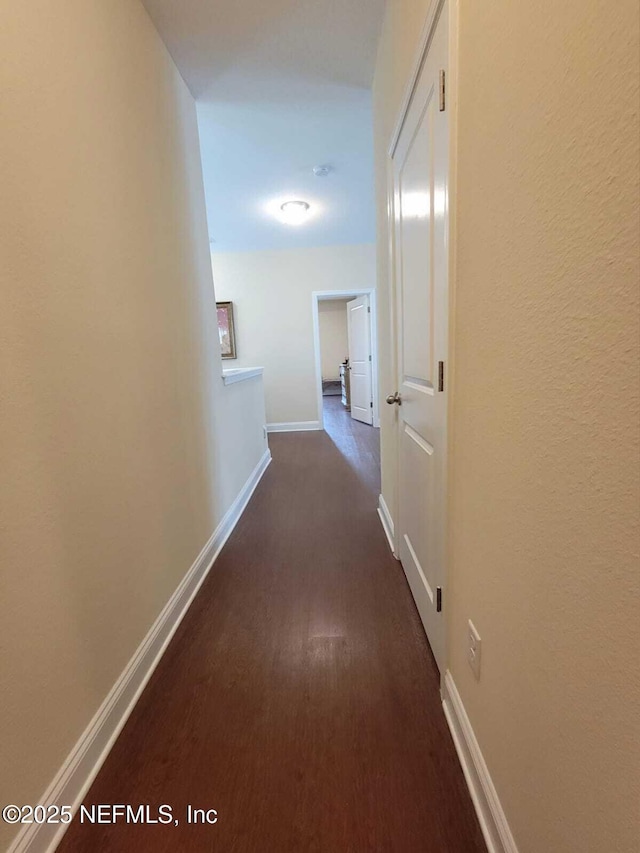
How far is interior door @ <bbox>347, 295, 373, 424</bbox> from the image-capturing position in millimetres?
5207

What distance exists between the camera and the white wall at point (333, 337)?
10.1 meters

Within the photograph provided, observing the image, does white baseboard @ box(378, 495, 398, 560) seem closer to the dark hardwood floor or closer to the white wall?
the dark hardwood floor

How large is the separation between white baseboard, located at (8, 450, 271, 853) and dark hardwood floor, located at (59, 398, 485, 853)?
36 millimetres

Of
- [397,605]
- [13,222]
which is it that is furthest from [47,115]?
[397,605]

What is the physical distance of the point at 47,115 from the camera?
98 cm

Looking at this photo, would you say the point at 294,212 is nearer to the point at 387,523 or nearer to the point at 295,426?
the point at 295,426

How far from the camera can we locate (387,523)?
2277 mm

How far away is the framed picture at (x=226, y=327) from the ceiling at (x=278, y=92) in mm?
1395

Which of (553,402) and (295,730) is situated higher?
(553,402)

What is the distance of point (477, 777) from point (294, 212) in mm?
4417

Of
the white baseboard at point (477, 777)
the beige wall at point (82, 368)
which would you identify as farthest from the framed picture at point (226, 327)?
the white baseboard at point (477, 777)

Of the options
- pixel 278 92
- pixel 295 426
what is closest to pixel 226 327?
pixel 295 426

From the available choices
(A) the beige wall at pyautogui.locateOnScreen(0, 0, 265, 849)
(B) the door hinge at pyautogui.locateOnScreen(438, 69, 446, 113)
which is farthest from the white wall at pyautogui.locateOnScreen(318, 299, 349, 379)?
(B) the door hinge at pyautogui.locateOnScreen(438, 69, 446, 113)

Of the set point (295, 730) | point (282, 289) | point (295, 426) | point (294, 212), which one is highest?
point (294, 212)
